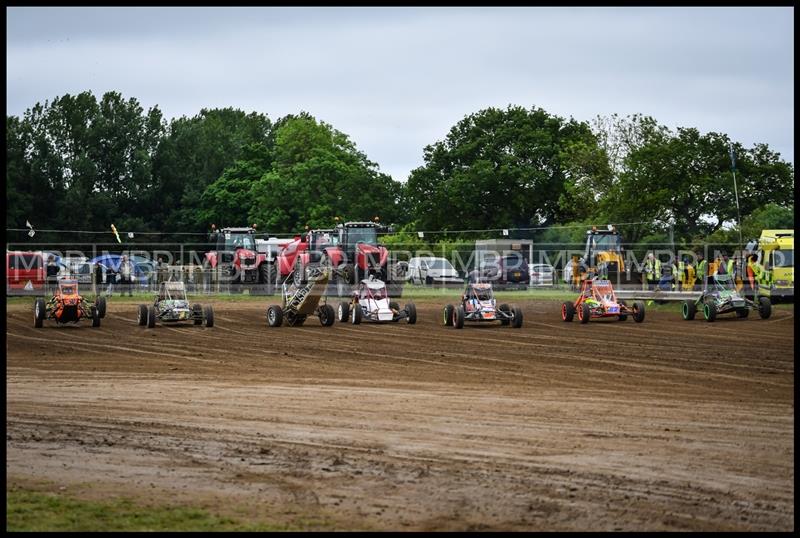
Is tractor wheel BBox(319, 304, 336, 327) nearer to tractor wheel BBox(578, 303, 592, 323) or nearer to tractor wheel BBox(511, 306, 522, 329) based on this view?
tractor wheel BBox(511, 306, 522, 329)

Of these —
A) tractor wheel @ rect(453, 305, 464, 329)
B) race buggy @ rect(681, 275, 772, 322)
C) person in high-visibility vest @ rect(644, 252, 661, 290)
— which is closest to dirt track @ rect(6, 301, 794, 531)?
tractor wheel @ rect(453, 305, 464, 329)

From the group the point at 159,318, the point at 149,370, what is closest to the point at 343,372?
the point at 149,370

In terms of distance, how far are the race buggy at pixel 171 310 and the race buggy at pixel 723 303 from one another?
1176 cm

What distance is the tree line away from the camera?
219ft

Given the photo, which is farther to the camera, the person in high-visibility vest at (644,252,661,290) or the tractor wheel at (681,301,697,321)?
the person in high-visibility vest at (644,252,661,290)

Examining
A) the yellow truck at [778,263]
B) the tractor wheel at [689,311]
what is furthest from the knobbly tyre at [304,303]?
the yellow truck at [778,263]

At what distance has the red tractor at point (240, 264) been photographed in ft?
148

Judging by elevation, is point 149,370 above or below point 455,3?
below

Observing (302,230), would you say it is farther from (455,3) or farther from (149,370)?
(455,3)

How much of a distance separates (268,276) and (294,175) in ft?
106

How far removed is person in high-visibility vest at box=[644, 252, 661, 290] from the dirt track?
55.6 ft

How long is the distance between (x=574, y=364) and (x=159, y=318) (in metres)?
12.7

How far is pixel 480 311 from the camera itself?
27.1 meters

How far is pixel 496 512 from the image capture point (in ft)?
28.2
